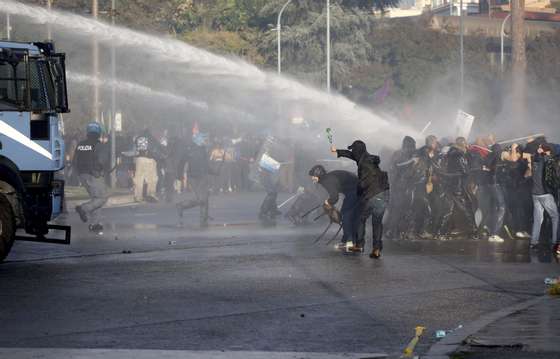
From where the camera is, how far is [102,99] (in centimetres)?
4966

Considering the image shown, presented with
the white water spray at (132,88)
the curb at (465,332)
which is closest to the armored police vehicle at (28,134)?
the curb at (465,332)

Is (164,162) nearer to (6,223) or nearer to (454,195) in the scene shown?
(454,195)

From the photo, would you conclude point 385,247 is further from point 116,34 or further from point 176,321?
point 116,34

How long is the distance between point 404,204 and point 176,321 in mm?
10242

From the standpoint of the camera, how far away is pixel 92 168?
21.9m

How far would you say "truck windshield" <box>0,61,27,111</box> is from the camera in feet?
50.3

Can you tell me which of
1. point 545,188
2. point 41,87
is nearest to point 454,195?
point 545,188

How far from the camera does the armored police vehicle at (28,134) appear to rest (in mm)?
15328

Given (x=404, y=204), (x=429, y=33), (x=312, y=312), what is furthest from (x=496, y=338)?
(x=429, y=33)

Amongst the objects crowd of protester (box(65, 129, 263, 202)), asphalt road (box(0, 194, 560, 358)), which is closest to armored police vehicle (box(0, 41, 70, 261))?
asphalt road (box(0, 194, 560, 358))

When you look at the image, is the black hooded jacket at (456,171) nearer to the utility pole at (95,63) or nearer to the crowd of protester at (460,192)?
the crowd of protester at (460,192)

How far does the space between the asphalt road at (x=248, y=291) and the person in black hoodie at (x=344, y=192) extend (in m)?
0.56

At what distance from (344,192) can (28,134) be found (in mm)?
5338

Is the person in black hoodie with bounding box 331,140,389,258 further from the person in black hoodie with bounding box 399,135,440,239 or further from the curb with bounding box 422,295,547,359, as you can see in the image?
the curb with bounding box 422,295,547,359
